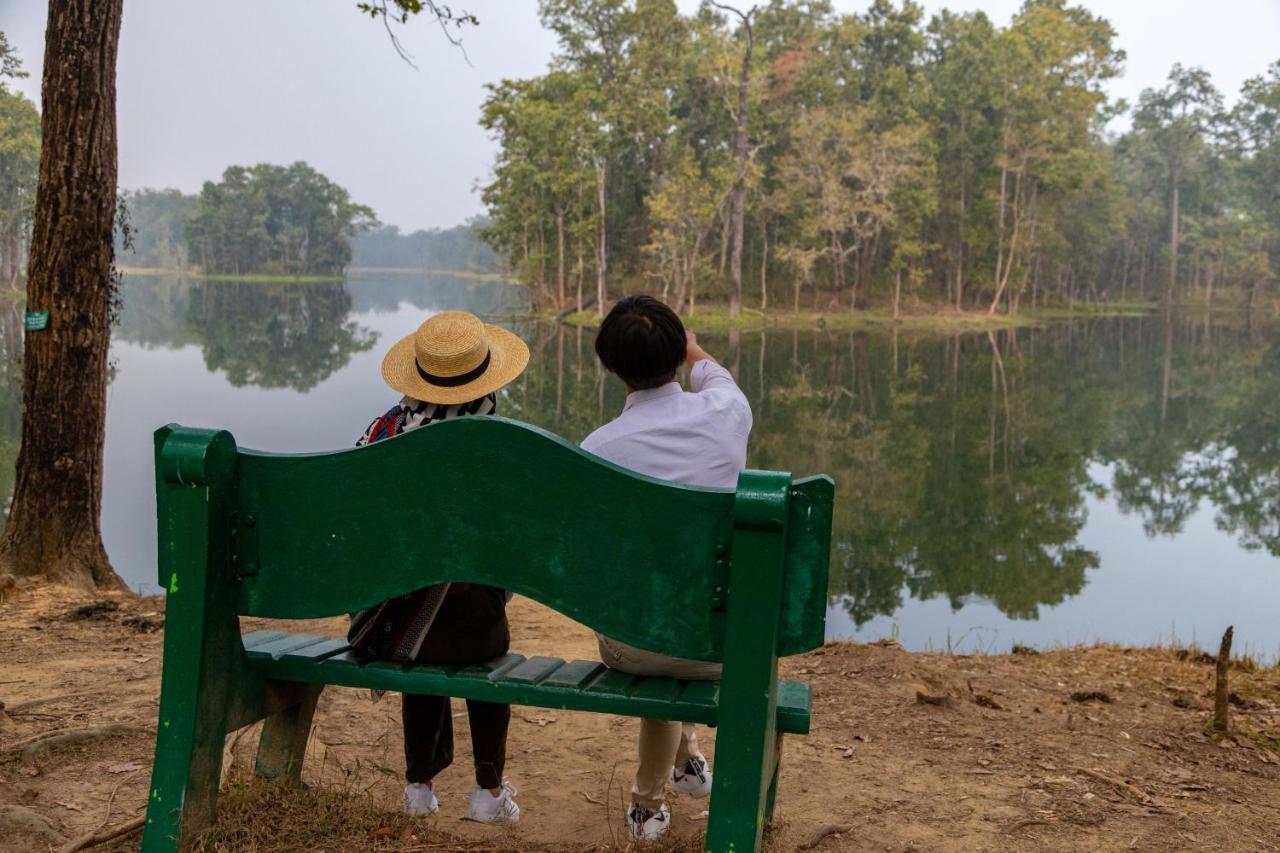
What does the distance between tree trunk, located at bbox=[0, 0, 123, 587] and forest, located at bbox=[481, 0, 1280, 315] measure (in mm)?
27235

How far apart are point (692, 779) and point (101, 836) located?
137 centimetres

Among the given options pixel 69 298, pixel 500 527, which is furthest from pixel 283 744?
pixel 69 298

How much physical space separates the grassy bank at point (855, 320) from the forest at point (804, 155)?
0.74 meters

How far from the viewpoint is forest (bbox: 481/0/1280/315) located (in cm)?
3322

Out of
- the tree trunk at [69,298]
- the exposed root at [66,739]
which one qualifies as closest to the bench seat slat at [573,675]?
the exposed root at [66,739]

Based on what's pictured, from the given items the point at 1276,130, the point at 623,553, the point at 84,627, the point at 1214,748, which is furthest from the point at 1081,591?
the point at 1276,130

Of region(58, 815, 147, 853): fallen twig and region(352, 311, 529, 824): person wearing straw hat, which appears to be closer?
region(58, 815, 147, 853): fallen twig

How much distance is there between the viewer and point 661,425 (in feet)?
7.11

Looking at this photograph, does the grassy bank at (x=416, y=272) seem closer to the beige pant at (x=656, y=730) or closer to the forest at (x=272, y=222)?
the forest at (x=272, y=222)

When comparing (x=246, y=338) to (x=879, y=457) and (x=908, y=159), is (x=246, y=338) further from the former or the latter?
(x=908, y=159)

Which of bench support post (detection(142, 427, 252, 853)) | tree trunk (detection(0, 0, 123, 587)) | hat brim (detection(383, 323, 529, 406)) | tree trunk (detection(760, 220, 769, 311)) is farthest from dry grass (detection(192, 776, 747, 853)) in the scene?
tree trunk (detection(760, 220, 769, 311))

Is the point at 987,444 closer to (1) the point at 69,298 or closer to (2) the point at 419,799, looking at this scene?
(1) the point at 69,298

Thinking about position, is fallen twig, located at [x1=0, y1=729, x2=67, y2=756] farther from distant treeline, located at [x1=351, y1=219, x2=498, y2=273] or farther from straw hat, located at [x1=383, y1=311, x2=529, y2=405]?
distant treeline, located at [x1=351, y1=219, x2=498, y2=273]

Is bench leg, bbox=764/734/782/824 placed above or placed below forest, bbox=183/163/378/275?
below
